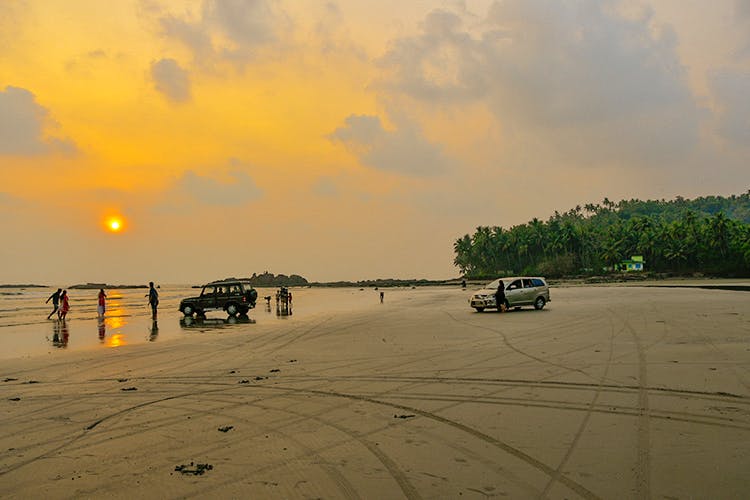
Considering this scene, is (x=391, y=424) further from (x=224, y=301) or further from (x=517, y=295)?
(x=224, y=301)

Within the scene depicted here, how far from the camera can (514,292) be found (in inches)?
1190

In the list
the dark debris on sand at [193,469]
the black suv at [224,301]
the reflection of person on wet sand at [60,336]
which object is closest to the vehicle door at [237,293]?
the black suv at [224,301]

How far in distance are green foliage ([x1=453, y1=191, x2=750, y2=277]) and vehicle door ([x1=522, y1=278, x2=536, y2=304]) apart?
79718mm

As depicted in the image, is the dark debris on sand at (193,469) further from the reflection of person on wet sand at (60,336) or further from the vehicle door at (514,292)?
the vehicle door at (514,292)

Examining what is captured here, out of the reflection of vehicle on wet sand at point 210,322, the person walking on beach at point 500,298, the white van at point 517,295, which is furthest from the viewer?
the white van at point 517,295

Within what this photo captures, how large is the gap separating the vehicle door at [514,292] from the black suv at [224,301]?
49.0ft

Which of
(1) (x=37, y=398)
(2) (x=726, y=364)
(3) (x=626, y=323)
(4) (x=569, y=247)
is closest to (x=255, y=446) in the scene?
(1) (x=37, y=398)

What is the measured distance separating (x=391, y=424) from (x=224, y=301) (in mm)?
26730

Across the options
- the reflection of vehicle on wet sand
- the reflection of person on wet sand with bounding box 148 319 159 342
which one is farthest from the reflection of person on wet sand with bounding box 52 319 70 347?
the reflection of vehicle on wet sand

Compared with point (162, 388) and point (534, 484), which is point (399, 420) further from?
point (162, 388)

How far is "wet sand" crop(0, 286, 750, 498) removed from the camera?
494 cm

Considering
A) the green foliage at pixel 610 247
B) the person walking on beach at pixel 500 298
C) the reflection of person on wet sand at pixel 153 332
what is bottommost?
the reflection of person on wet sand at pixel 153 332

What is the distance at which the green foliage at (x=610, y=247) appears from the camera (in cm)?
10194

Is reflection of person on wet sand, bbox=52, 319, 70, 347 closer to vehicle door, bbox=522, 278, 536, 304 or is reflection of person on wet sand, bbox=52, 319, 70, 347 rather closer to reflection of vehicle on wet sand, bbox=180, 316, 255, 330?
reflection of vehicle on wet sand, bbox=180, 316, 255, 330
